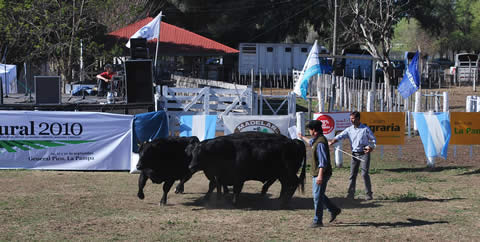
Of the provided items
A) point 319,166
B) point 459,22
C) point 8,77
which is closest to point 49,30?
point 8,77

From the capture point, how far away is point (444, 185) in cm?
1318

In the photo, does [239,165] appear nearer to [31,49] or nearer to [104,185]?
[104,185]

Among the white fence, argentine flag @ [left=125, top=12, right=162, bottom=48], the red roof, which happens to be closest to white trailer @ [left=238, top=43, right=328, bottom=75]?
the red roof

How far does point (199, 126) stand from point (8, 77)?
1409 cm

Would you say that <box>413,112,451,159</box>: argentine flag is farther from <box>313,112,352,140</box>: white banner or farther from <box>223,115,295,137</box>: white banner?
<box>223,115,295,137</box>: white banner

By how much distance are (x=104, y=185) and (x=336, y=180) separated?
16.9 feet

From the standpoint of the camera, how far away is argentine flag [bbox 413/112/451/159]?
15538 mm

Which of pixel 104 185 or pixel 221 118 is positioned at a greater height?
pixel 221 118

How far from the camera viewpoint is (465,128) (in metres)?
15.6

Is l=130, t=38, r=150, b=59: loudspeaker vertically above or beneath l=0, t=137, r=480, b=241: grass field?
above

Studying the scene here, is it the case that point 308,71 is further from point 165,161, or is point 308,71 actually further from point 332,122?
point 165,161

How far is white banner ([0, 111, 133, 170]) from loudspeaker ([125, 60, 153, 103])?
9.65 feet

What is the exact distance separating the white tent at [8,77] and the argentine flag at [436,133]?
15839 mm

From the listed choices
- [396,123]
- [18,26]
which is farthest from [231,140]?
[18,26]
